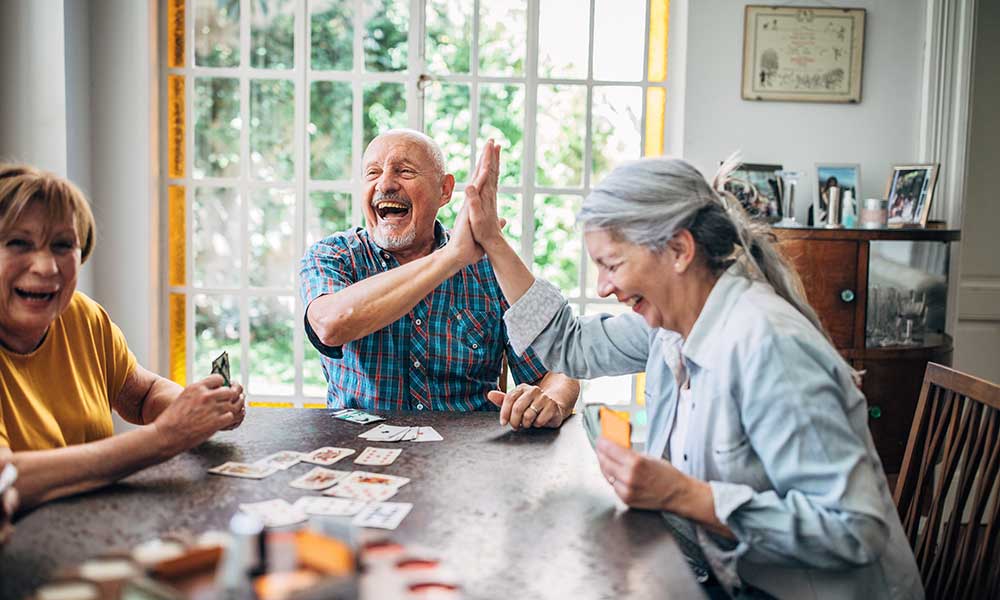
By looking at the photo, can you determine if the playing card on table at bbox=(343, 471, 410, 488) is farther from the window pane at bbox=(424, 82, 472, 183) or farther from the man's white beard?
the window pane at bbox=(424, 82, 472, 183)

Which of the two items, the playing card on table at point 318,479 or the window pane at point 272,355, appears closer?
the playing card on table at point 318,479

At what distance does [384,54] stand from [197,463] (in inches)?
107

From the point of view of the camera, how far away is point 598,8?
392 centimetres

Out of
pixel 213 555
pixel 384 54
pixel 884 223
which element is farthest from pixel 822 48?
pixel 213 555

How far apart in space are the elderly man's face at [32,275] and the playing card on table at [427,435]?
76 centimetres

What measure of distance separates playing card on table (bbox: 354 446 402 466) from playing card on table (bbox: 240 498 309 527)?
0.26 metres

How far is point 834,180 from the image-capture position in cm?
377

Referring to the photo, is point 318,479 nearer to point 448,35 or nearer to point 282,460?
point 282,460

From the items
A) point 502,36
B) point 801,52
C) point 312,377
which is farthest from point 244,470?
point 801,52

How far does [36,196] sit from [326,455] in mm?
721

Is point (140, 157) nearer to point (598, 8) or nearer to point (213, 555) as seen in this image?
point (598, 8)

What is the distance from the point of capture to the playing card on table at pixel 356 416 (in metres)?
2.00

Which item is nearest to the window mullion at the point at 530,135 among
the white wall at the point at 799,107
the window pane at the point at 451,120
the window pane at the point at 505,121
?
the window pane at the point at 505,121

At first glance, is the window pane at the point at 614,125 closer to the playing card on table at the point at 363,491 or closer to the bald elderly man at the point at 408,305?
the bald elderly man at the point at 408,305
